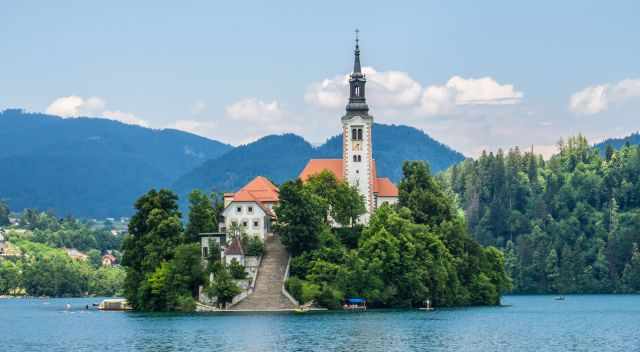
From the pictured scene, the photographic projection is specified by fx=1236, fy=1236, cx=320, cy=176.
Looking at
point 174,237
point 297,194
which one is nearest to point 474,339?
point 297,194

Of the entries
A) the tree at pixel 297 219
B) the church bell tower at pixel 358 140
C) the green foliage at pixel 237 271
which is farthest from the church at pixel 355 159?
the green foliage at pixel 237 271

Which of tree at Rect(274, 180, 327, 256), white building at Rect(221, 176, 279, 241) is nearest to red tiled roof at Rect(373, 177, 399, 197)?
white building at Rect(221, 176, 279, 241)

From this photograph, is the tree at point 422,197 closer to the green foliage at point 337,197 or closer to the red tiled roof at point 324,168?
the green foliage at point 337,197

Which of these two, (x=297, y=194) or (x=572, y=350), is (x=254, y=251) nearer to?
(x=297, y=194)

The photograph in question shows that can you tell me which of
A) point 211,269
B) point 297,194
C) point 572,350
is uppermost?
point 297,194

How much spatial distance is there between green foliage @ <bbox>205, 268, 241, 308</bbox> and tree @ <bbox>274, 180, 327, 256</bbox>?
754 cm

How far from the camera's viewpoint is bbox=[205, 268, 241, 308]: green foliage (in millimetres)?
125938

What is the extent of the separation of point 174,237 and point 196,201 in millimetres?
6597

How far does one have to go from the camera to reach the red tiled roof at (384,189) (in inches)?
5753

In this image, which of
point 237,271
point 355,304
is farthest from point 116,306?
point 355,304

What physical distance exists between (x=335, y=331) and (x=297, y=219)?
92.9 feet

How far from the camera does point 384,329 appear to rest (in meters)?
103

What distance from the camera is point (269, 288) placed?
5044 inches

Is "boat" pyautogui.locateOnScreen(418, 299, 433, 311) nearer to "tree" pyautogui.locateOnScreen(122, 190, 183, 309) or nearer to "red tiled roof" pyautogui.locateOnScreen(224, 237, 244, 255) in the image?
"red tiled roof" pyautogui.locateOnScreen(224, 237, 244, 255)
